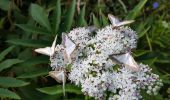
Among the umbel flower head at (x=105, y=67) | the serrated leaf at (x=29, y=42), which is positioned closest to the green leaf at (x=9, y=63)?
the serrated leaf at (x=29, y=42)

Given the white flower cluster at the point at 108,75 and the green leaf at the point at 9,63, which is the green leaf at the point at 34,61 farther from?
the white flower cluster at the point at 108,75

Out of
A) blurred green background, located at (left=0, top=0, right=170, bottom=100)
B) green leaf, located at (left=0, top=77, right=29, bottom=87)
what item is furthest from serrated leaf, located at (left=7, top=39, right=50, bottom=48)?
green leaf, located at (left=0, top=77, right=29, bottom=87)

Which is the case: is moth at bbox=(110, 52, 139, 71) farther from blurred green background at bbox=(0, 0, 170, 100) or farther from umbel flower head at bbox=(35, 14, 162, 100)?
blurred green background at bbox=(0, 0, 170, 100)

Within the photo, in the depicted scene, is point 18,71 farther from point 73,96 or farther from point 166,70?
point 166,70

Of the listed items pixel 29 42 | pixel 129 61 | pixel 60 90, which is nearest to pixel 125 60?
pixel 129 61

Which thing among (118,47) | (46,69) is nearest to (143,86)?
(118,47)

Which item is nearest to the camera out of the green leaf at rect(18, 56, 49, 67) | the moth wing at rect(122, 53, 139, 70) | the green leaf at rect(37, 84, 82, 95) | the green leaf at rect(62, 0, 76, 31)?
the moth wing at rect(122, 53, 139, 70)
